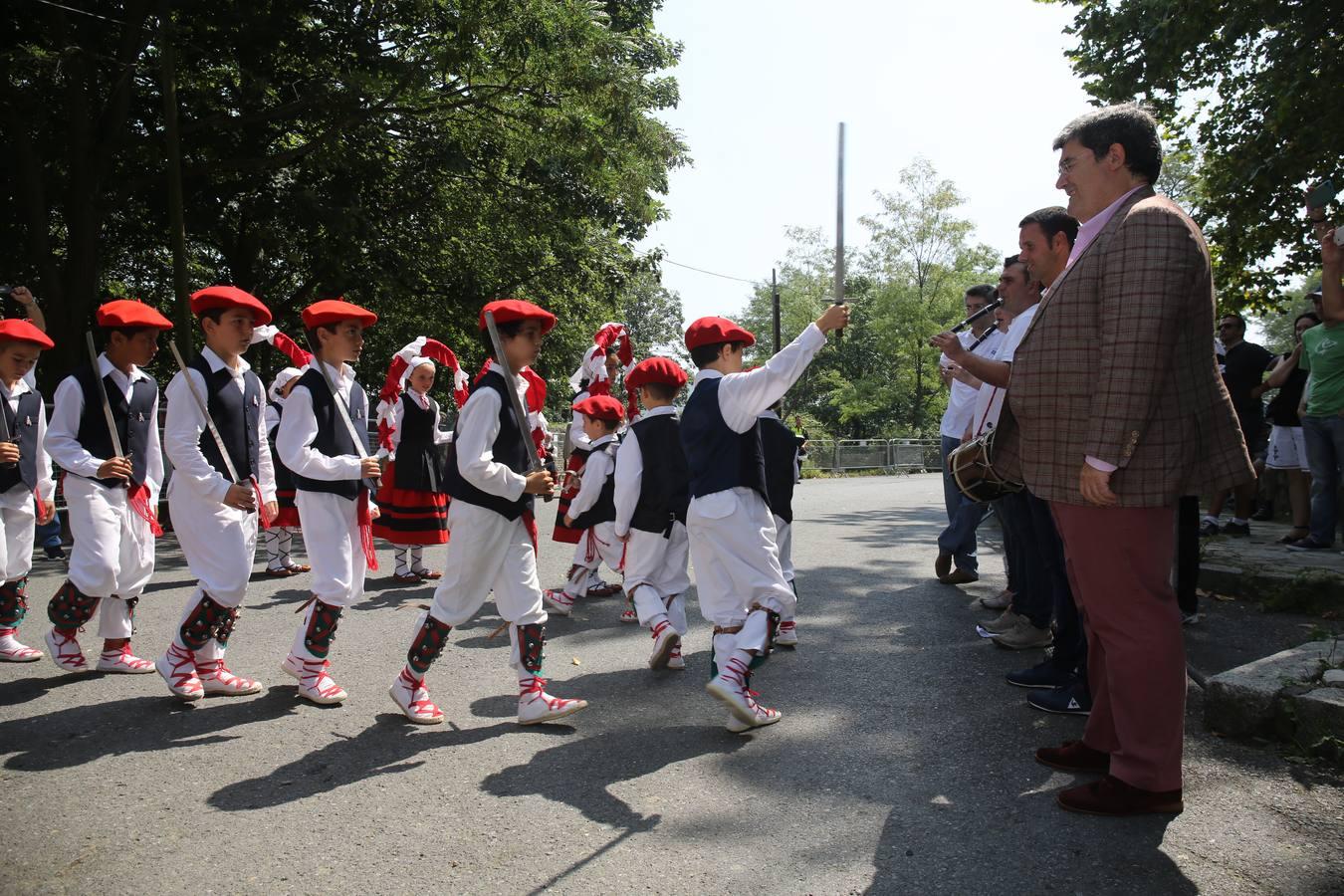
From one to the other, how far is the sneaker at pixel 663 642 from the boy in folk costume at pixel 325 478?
1577 millimetres

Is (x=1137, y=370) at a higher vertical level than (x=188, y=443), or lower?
higher

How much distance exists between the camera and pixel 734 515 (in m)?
4.55

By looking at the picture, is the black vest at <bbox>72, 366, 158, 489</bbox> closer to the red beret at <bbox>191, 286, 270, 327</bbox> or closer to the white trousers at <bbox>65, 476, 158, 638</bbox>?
the white trousers at <bbox>65, 476, 158, 638</bbox>

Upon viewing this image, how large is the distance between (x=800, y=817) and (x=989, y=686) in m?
1.90

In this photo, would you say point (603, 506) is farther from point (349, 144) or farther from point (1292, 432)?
point (349, 144)

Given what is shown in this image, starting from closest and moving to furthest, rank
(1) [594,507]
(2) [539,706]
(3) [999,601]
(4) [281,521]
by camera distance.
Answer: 1. (2) [539,706]
2. (3) [999,601]
3. (1) [594,507]
4. (4) [281,521]

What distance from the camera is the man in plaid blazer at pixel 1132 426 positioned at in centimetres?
320

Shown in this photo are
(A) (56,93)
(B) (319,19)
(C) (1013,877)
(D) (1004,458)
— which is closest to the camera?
(C) (1013,877)

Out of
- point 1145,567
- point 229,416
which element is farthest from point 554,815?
point 229,416

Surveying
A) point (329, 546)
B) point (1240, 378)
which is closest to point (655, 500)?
point (329, 546)

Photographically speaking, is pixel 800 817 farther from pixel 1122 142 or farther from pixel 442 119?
pixel 442 119

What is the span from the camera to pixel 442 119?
52.6ft

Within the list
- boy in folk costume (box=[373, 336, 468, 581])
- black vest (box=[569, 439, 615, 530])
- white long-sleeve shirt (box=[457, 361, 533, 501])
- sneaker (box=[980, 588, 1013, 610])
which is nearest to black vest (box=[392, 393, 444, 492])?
boy in folk costume (box=[373, 336, 468, 581])

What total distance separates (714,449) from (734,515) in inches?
12.6
